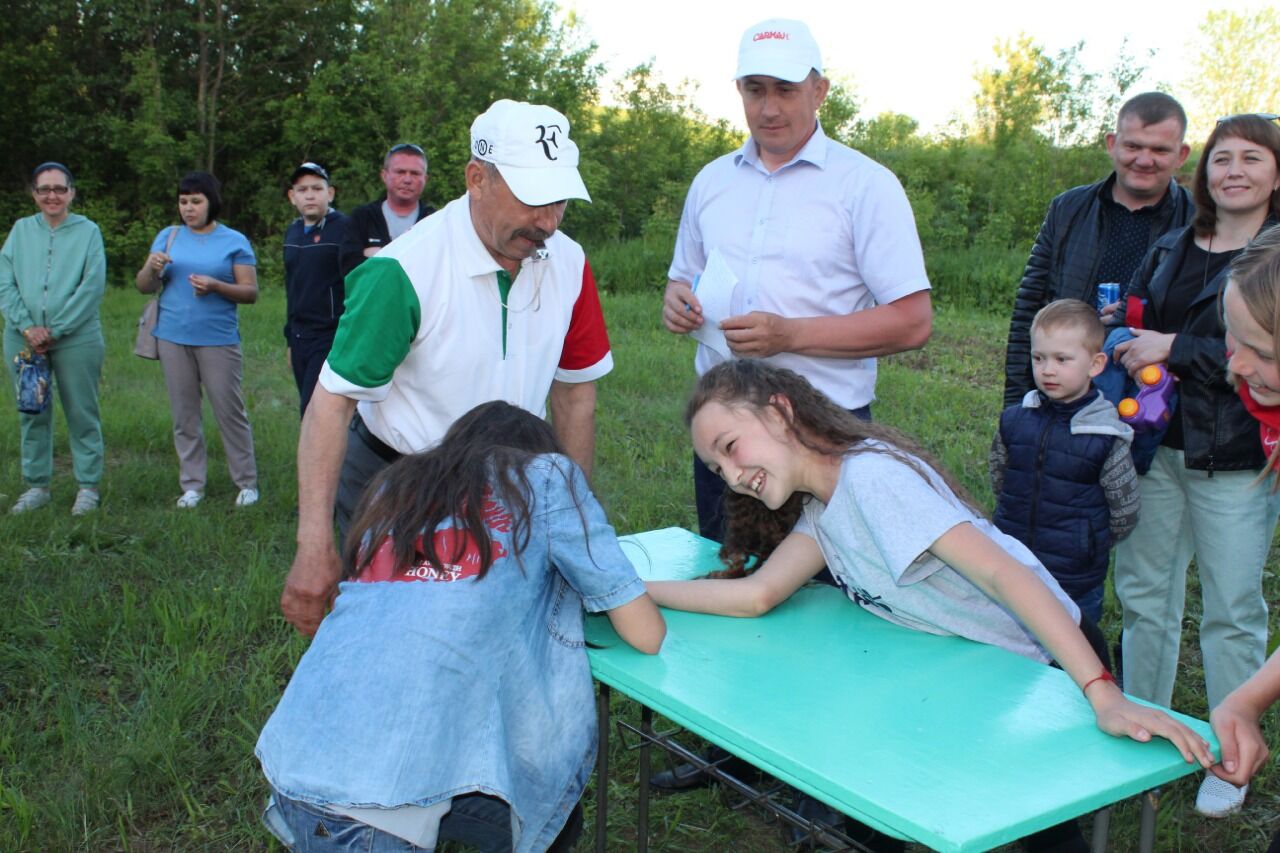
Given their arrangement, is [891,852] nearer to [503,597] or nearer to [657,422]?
[503,597]

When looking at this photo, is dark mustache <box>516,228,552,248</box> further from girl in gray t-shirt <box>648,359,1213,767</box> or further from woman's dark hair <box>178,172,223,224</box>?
woman's dark hair <box>178,172,223,224</box>

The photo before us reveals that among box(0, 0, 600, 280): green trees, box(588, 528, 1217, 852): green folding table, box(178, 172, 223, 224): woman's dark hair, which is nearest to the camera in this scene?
box(588, 528, 1217, 852): green folding table

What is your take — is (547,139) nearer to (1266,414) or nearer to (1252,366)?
(1252,366)

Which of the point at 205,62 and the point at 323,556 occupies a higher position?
the point at 205,62

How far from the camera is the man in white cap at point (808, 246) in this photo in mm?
2922

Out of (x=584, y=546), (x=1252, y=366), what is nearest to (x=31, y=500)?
(x=584, y=546)

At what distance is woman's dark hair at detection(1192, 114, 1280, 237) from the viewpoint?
2939mm

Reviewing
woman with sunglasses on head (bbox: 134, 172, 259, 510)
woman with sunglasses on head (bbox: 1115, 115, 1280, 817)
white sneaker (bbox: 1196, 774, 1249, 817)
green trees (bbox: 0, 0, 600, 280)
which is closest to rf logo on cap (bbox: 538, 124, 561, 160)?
woman with sunglasses on head (bbox: 1115, 115, 1280, 817)

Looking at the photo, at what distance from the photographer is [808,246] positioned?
302 centimetres

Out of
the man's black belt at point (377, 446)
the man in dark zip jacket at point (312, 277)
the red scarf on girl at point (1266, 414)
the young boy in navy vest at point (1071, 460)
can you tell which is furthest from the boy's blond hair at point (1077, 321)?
the man in dark zip jacket at point (312, 277)

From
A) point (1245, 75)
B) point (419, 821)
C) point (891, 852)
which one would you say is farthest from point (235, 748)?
point (1245, 75)

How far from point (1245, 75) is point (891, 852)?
2910 cm

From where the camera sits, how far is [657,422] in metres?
6.98

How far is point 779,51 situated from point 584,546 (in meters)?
1.62
